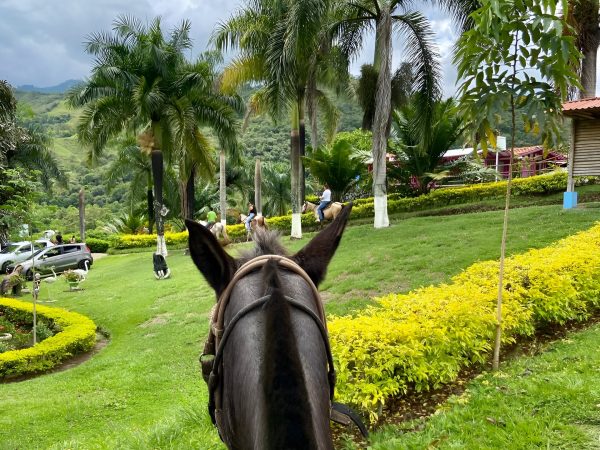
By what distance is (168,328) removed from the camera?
10.2m

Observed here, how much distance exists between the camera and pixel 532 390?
13.0 feet

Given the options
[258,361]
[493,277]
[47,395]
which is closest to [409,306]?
[493,277]

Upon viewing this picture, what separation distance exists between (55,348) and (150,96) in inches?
395

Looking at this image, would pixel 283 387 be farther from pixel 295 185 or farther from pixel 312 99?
pixel 312 99

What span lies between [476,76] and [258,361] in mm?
4259

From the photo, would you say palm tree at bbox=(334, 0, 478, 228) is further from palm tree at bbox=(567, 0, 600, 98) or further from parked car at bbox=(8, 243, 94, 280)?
parked car at bbox=(8, 243, 94, 280)

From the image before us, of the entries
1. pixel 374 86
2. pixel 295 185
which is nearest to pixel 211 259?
pixel 295 185

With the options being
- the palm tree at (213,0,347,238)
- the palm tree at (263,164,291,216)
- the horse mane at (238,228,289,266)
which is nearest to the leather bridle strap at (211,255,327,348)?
the horse mane at (238,228,289,266)

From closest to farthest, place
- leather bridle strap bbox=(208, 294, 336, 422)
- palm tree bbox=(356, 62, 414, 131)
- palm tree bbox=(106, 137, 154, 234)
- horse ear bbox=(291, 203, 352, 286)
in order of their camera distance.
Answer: leather bridle strap bbox=(208, 294, 336, 422)
horse ear bbox=(291, 203, 352, 286)
palm tree bbox=(356, 62, 414, 131)
palm tree bbox=(106, 137, 154, 234)

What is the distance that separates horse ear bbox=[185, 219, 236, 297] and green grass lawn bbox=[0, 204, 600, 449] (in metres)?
0.63

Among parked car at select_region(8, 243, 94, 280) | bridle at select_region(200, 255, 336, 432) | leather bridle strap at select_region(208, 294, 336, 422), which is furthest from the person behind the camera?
parked car at select_region(8, 243, 94, 280)

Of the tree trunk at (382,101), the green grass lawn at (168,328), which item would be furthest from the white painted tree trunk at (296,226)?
the tree trunk at (382,101)

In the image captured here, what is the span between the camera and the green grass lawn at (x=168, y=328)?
561cm

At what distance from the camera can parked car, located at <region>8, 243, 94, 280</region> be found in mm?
20469
